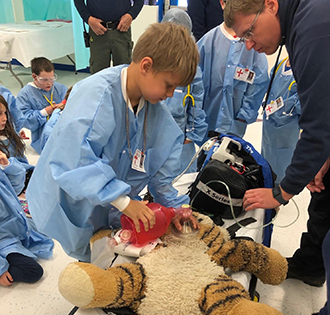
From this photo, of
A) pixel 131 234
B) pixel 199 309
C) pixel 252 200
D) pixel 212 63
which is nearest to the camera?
pixel 199 309

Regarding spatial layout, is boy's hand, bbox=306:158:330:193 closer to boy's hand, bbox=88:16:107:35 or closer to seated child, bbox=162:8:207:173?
seated child, bbox=162:8:207:173

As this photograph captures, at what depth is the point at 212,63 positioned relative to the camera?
2072 mm

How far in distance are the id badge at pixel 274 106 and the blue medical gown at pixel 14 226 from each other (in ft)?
5.05

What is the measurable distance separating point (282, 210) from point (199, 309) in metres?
1.47

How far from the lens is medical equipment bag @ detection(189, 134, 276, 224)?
4.47 feet

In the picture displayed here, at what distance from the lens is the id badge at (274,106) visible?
198cm

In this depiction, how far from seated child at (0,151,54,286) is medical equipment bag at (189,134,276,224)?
33.6 inches

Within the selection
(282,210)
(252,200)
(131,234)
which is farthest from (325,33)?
(282,210)

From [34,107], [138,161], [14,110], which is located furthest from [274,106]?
[34,107]

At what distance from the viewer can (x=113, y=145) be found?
1.03 meters

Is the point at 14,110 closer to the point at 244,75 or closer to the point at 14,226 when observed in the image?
the point at 14,226

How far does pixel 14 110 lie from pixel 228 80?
163cm

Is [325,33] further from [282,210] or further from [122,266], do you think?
[282,210]

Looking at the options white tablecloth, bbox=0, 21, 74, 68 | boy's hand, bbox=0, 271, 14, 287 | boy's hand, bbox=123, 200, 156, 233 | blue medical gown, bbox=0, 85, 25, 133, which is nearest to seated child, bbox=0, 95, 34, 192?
blue medical gown, bbox=0, 85, 25, 133
